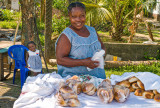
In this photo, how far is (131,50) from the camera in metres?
6.55

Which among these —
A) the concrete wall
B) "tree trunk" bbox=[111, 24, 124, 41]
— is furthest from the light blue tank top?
"tree trunk" bbox=[111, 24, 124, 41]

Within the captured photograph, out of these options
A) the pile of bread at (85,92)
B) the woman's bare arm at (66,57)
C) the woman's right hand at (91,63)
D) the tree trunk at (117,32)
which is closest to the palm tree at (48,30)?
the tree trunk at (117,32)

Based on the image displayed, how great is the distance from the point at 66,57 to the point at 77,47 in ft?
0.51

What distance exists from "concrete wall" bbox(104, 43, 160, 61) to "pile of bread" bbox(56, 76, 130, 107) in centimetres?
502

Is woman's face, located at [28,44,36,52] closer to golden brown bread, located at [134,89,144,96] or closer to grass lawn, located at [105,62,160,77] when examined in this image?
grass lawn, located at [105,62,160,77]

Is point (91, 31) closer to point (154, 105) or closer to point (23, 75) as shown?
point (154, 105)

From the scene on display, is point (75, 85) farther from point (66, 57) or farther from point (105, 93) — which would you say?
point (66, 57)

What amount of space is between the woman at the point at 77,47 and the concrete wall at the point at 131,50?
457cm

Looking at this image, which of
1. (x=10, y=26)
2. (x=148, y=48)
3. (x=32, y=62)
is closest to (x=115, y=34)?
(x=148, y=48)

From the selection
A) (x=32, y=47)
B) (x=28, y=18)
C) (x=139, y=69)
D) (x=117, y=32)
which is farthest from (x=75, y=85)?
(x=117, y=32)

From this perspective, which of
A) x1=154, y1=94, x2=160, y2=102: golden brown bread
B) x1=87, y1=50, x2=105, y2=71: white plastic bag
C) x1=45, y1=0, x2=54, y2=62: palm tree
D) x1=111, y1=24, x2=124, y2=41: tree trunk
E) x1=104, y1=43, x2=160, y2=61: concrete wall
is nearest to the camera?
x1=154, y1=94, x2=160, y2=102: golden brown bread

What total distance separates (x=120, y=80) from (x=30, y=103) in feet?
2.64

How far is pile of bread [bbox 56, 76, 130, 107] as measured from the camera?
4.60 feet

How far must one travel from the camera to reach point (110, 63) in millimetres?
6004
